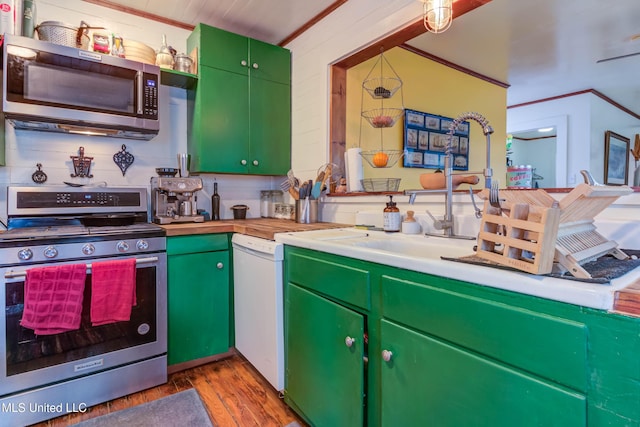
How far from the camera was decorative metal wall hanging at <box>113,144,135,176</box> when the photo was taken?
7.66 feet

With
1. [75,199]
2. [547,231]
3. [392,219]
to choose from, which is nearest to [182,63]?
[75,199]

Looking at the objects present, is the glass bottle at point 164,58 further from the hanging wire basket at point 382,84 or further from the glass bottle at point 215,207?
the hanging wire basket at point 382,84

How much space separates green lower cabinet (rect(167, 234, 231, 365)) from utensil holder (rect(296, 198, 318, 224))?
53cm

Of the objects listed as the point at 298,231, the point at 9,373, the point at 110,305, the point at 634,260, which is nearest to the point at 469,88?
the point at 298,231

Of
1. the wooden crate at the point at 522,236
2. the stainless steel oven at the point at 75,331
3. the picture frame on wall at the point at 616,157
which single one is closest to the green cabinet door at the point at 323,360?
the wooden crate at the point at 522,236

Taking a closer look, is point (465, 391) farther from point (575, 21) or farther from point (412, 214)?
point (575, 21)

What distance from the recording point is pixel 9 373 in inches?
60.6

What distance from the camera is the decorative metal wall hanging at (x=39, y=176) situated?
2.06m

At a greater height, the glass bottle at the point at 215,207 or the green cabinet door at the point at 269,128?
the green cabinet door at the point at 269,128

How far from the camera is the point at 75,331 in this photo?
1.67 metres

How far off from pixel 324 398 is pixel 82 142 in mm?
2202

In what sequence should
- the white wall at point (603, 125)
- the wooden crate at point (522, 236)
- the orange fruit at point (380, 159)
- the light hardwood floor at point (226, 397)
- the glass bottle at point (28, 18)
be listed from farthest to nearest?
the white wall at point (603, 125), the orange fruit at point (380, 159), the glass bottle at point (28, 18), the light hardwood floor at point (226, 397), the wooden crate at point (522, 236)

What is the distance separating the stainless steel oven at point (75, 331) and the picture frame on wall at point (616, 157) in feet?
12.9

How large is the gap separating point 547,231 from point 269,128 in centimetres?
228
